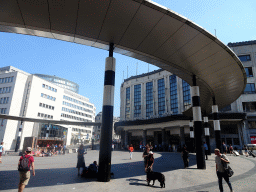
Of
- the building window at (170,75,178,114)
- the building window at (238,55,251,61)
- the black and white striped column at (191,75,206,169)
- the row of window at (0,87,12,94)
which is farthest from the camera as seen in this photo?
the row of window at (0,87,12,94)

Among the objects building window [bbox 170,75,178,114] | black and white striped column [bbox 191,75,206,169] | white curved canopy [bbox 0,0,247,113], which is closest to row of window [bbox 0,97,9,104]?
building window [bbox 170,75,178,114]

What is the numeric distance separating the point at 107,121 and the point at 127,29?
5.11 meters

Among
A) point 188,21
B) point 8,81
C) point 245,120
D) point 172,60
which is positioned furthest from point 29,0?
point 8,81

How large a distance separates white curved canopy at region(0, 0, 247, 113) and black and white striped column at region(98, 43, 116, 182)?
173 centimetres

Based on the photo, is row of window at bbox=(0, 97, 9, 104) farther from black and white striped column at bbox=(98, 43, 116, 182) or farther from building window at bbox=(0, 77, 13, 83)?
black and white striped column at bbox=(98, 43, 116, 182)

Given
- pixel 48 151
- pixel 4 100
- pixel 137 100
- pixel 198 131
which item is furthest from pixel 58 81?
pixel 198 131

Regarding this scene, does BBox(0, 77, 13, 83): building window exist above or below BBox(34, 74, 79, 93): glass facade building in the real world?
below

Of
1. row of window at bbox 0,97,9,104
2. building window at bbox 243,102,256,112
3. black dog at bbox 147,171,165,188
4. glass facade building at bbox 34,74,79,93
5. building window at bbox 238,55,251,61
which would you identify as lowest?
black dog at bbox 147,171,165,188

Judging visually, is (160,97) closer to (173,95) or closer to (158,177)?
(173,95)

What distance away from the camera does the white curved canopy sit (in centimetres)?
737

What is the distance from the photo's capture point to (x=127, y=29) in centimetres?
883

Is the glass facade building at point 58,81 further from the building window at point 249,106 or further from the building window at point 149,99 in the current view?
the building window at point 249,106

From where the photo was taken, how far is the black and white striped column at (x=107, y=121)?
8.32 m

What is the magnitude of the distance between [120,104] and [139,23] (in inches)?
2137
